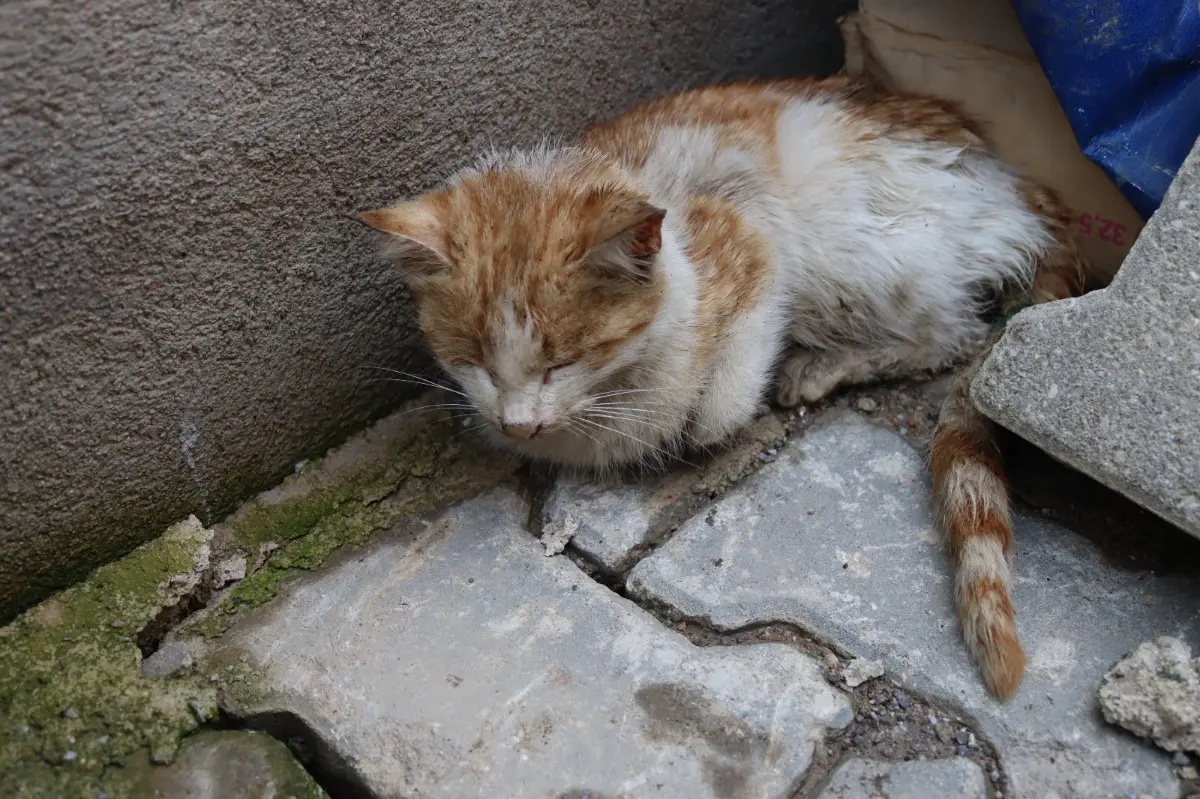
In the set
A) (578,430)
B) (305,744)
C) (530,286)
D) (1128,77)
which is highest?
(1128,77)

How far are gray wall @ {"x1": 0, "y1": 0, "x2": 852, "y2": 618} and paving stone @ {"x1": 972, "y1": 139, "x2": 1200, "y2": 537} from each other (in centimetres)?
130

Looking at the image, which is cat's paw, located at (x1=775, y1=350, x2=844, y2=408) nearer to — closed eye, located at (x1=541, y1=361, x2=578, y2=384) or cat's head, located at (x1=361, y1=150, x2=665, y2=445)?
cat's head, located at (x1=361, y1=150, x2=665, y2=445)

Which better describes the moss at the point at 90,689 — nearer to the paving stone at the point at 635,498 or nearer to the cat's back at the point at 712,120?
the paving stone at the point at 635,498

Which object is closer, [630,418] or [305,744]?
[305,744]

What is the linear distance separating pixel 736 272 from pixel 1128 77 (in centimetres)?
91

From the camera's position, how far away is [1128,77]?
2197mm

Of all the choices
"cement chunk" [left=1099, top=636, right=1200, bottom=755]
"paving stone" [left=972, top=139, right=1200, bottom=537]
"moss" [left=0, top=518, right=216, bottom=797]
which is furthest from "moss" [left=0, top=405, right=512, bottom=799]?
"cement chunk" [left=1099, top=636, right=1200, bottom=755]

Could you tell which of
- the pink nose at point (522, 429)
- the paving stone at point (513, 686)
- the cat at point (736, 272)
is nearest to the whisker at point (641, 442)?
the cat at point (736, 272)

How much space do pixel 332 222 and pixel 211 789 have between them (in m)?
1.12

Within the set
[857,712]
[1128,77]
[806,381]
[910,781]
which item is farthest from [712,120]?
[910,781]

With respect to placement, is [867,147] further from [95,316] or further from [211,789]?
[211,789]

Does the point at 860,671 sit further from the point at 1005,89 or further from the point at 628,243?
the point at 1005,89

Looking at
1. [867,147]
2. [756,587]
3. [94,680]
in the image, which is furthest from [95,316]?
[867,147]

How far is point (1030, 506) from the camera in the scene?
7.15 feet
